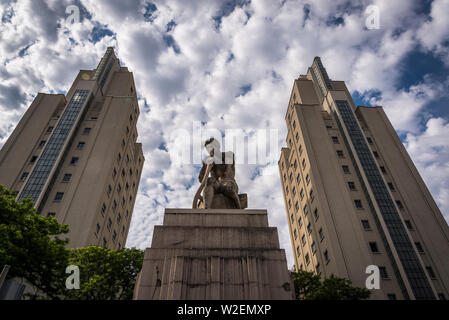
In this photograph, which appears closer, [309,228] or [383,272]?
[383,272]

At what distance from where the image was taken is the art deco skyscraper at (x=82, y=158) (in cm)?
3253

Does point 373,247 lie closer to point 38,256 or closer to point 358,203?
point 358,203

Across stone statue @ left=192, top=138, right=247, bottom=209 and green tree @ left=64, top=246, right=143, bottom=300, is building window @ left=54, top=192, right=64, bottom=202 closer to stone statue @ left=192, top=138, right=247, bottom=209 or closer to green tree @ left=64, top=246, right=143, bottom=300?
green tree @ left=64, top=246, right=143, bottom=300

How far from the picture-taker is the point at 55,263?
15.2 meters

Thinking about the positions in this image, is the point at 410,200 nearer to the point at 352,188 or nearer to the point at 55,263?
the point at 352,188

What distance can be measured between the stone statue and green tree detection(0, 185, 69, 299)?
9157mm

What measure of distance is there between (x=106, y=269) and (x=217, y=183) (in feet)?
42.6

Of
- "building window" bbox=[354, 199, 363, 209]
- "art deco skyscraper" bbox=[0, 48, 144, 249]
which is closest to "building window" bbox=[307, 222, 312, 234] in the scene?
"building window" bbox=[354, 199, 363, 209]

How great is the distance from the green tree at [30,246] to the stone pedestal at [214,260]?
908 centimetres

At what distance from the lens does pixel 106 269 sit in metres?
19.7

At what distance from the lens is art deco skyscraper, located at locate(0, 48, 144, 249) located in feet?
107

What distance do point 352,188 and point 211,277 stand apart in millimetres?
32898

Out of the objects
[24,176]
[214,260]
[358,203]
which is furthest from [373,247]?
[24,176]
